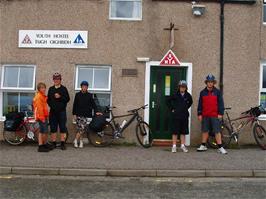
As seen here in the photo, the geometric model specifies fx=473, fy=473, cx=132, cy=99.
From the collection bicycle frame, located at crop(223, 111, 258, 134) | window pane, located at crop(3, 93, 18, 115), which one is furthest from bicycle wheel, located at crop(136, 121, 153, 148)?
window pane, located at crop(3, 93, 18, 115)

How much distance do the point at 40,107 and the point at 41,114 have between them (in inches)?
7.0

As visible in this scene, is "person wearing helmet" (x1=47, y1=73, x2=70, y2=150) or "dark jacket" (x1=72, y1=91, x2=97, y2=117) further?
"dark jacket" (x1=72, y1=91, x2=97, y2=117)

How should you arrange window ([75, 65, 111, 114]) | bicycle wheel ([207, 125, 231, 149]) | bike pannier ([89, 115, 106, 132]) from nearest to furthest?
bike pannier ([89, 115, 106, 132]) < bicycle wheel ([207, 125, 231, 149]) < window ([75, 65, 111, 114])

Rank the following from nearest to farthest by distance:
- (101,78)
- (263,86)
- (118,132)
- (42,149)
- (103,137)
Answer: (42,149)
(118,132)
(103,137)
(101,78)
(263,86)

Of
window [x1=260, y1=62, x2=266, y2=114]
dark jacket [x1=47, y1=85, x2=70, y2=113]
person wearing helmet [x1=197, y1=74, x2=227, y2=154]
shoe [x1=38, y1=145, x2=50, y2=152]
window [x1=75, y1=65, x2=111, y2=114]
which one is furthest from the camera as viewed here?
window [x1=260, y1=62, x2=266, y2=114]

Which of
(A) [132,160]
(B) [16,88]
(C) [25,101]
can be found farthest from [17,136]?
(A) [132,160]

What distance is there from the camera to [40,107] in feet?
38.8

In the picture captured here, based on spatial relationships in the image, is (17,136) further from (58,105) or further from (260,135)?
(260,135)

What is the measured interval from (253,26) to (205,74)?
1911mm

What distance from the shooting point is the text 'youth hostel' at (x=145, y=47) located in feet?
43.1

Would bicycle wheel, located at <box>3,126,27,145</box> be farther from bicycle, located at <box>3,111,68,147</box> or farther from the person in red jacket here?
the person in red jacket

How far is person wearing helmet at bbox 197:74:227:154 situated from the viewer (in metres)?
12.1

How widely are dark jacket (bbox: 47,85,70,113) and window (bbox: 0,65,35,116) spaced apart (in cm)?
124

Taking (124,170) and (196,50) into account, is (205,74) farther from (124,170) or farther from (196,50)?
(124,170)
